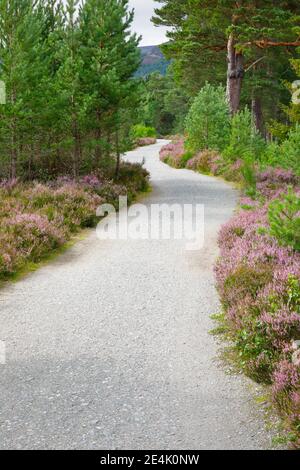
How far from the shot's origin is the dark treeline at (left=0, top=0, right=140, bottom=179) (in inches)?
601

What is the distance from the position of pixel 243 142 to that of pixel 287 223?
13854 mm

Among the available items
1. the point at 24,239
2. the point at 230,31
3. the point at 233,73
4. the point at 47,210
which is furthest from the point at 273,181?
the point at 233,73

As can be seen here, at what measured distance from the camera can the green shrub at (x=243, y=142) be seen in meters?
20.7

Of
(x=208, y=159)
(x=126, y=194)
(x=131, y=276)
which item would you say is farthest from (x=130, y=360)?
(x=208, y=159)

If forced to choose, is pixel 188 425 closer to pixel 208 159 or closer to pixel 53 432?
pixel 53 432

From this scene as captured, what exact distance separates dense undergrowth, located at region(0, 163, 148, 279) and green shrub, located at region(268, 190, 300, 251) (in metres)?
5.09

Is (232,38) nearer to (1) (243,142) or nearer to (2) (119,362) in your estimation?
(1) (243,142)

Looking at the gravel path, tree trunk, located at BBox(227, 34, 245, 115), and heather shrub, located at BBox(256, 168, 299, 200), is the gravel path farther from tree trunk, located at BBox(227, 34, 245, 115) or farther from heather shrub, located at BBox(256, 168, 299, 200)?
tree trunk, located at BBox(227, 34, 245, 115)

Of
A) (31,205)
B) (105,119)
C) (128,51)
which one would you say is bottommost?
(31,205)

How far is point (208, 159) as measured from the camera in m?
24.0

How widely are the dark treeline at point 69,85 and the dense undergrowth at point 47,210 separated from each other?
4.66 ft
